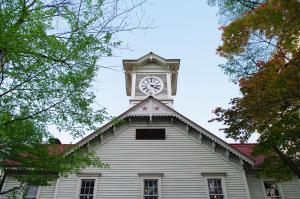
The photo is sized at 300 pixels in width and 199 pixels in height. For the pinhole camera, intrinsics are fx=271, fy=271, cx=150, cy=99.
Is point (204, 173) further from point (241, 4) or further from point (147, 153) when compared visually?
point (241, 4)

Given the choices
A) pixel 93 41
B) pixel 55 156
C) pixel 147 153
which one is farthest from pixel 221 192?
pixel 93 41

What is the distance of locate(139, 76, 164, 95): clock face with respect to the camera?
2114 cm

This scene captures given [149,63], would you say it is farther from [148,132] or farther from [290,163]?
[290,163]

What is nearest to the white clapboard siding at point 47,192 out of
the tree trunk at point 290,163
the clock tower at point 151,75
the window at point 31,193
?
the window at point 31,193

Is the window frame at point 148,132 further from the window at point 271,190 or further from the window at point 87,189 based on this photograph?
the window at point 271,190

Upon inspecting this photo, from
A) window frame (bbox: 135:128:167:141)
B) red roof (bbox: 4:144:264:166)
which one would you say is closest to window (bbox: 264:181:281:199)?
red roof (bbox: 4:144:264:166)

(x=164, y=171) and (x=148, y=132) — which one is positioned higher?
(x=148, y=132)

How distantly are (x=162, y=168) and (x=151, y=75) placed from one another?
8.77m

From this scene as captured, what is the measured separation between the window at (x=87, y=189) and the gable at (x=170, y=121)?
2.10 metres

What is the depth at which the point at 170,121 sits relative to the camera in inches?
679

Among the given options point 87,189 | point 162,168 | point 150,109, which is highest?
point 150,109

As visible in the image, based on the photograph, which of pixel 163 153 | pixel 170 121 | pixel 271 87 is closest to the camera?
pixel 271 87

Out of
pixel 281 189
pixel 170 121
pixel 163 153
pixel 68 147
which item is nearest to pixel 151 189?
pixel 163 153

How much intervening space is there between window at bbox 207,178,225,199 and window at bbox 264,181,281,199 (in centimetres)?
276
